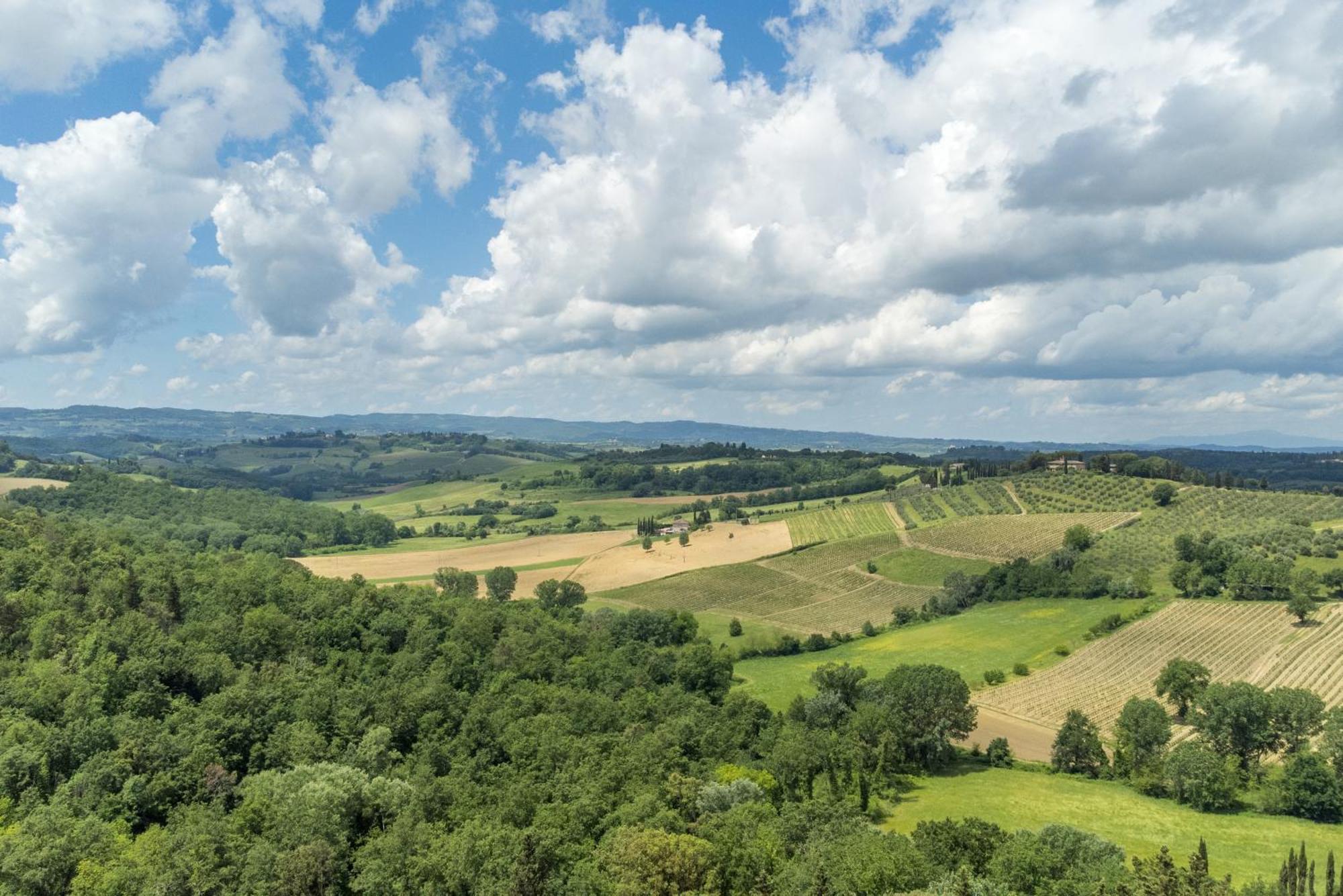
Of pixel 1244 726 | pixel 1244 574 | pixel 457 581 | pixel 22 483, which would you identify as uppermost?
pixel 22 483

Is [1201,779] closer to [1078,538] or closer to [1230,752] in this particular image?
[1230,752]

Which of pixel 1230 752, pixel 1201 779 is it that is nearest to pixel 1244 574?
pixel 1230 752

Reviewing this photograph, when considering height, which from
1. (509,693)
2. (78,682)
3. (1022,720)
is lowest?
(1022,720)

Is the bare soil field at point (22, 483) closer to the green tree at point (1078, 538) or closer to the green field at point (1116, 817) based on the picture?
the green field at point (1116, 817)

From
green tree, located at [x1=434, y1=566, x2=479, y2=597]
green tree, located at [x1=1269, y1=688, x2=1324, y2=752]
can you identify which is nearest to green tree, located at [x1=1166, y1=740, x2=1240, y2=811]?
green tree, located at [x1=1269, y1=688, x2=1324, y2=752]

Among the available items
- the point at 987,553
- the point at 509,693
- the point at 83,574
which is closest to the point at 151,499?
the point at 83,574

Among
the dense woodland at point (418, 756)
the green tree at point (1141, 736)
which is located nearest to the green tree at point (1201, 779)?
the green tree at point (1141, 736)

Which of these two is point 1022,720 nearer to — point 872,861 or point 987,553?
point 872,861
